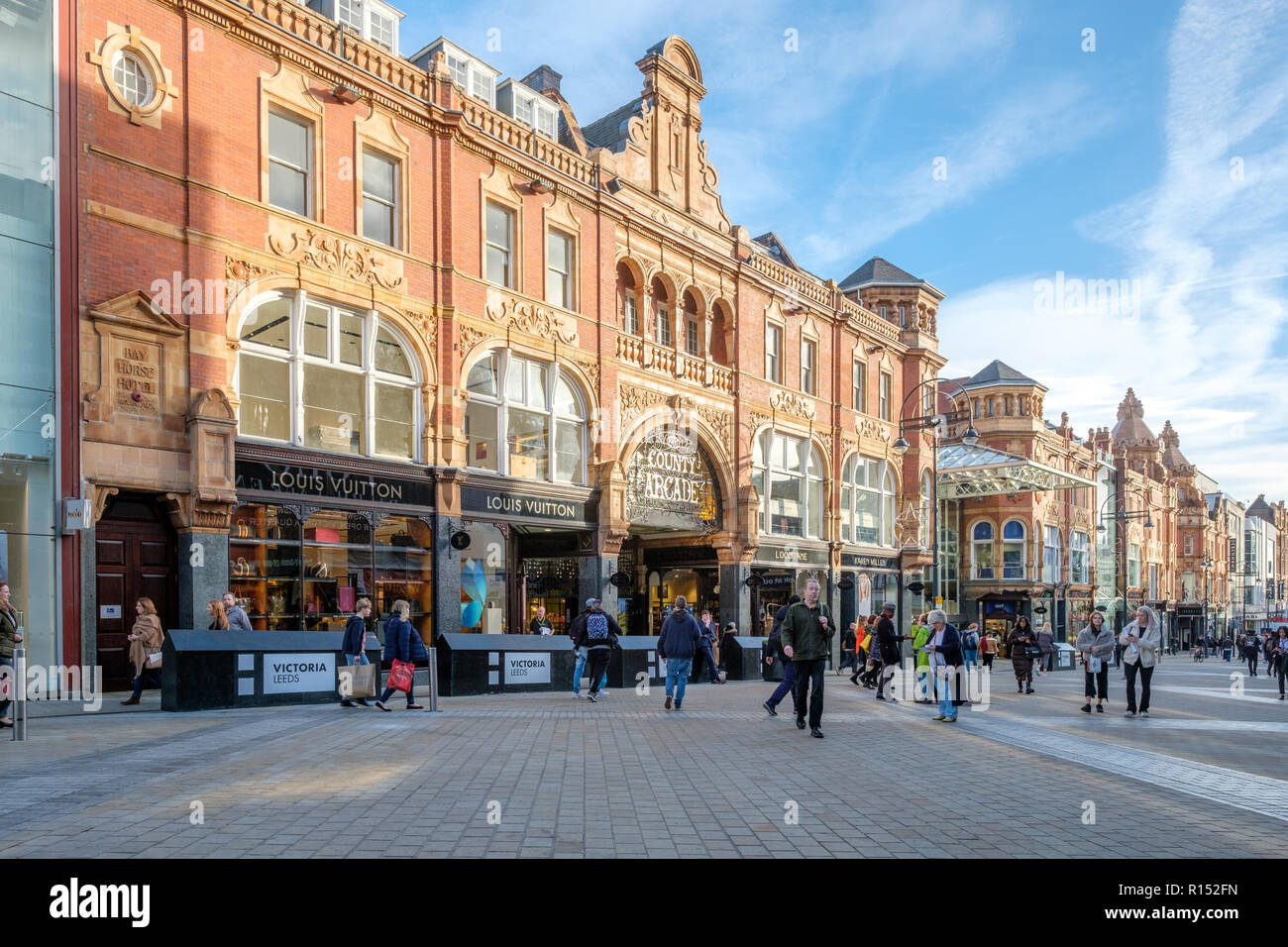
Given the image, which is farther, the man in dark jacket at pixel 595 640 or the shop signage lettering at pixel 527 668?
the shop signage lettering at pixel 527 668

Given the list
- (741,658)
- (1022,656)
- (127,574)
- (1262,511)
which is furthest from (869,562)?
(1262,511)

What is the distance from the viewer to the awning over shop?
4525 centimetres

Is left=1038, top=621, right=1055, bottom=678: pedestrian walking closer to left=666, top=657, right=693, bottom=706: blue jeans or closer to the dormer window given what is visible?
left=666, top=657, right=693, bottom=706: blue jeans

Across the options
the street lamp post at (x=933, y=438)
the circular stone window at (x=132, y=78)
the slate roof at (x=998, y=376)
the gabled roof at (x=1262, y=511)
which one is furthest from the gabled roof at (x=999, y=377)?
the gabled roof at (x=1262, y=511)

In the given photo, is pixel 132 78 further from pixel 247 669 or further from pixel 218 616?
pixel 247 669

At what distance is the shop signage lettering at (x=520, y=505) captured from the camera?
73.9ft

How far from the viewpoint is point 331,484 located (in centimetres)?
1969

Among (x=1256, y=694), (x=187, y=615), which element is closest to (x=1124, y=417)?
(x=1256, y=694)

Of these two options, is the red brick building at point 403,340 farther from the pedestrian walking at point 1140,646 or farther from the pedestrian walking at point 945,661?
the pedestrian walking at point 1140,646

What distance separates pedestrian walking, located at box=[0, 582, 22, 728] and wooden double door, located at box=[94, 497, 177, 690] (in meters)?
4.36

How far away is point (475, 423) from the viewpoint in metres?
23.1

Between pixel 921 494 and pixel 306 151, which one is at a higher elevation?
pixel 306 151

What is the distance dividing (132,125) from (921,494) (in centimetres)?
3218
